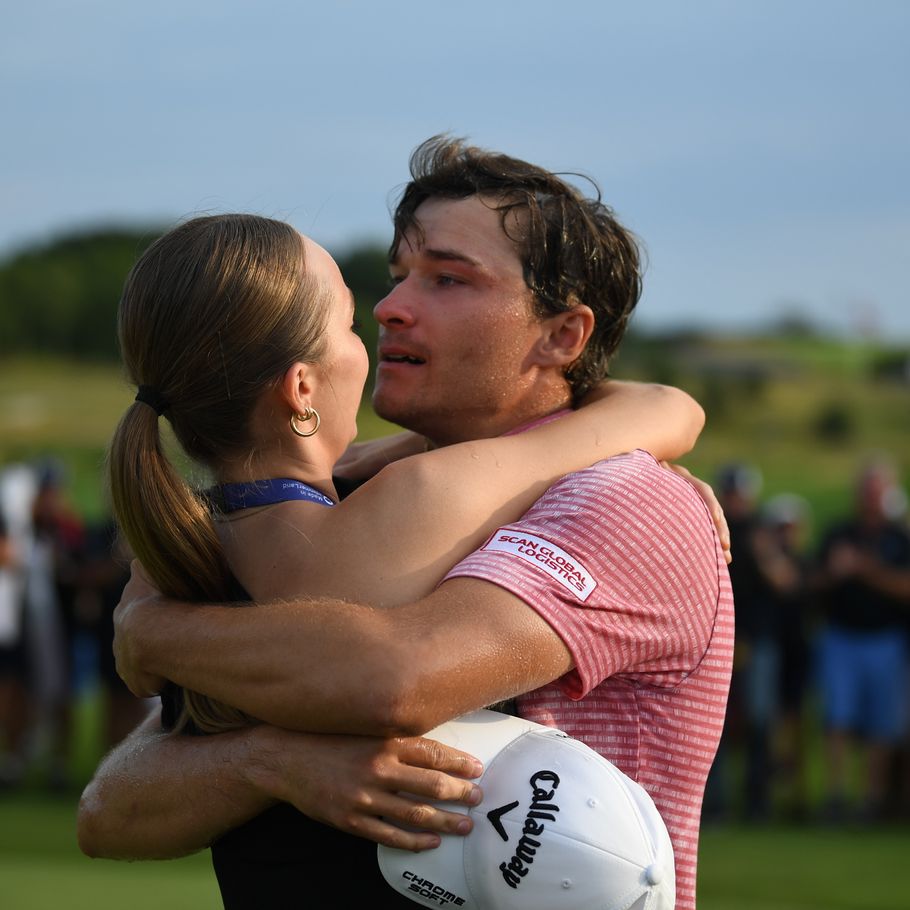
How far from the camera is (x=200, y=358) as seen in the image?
2648 millimetres

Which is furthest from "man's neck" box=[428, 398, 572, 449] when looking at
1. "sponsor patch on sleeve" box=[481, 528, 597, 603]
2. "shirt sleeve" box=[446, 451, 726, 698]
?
"sponsor patch on sleeve" box=[481, 528, 597, 603]

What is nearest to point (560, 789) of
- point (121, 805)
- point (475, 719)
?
point (475, 719)

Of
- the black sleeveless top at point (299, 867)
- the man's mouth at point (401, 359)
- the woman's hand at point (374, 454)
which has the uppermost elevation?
the man's mouth at point (401, 359)

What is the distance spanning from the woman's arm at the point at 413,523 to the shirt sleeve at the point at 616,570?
0.06 m

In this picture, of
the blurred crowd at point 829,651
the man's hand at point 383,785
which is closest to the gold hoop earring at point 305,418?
the man's hand at point 383,785

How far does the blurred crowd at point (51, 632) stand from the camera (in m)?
11.7

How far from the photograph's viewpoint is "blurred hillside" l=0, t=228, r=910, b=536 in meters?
21.2

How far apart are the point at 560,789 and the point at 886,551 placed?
29.2ft

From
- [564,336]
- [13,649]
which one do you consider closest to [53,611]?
[13,649]

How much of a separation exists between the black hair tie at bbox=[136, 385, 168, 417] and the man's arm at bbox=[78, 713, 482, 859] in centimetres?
65

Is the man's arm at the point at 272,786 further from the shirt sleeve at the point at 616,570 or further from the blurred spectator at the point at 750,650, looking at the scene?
the blurred spectator at the point at 750,650

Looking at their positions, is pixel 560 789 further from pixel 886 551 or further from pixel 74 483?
pixel 74 483

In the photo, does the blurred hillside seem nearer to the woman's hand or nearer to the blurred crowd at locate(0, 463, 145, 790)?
the blurred crowd at locate(0, 463, 145, 790)

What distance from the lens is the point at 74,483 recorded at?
19672 mm
